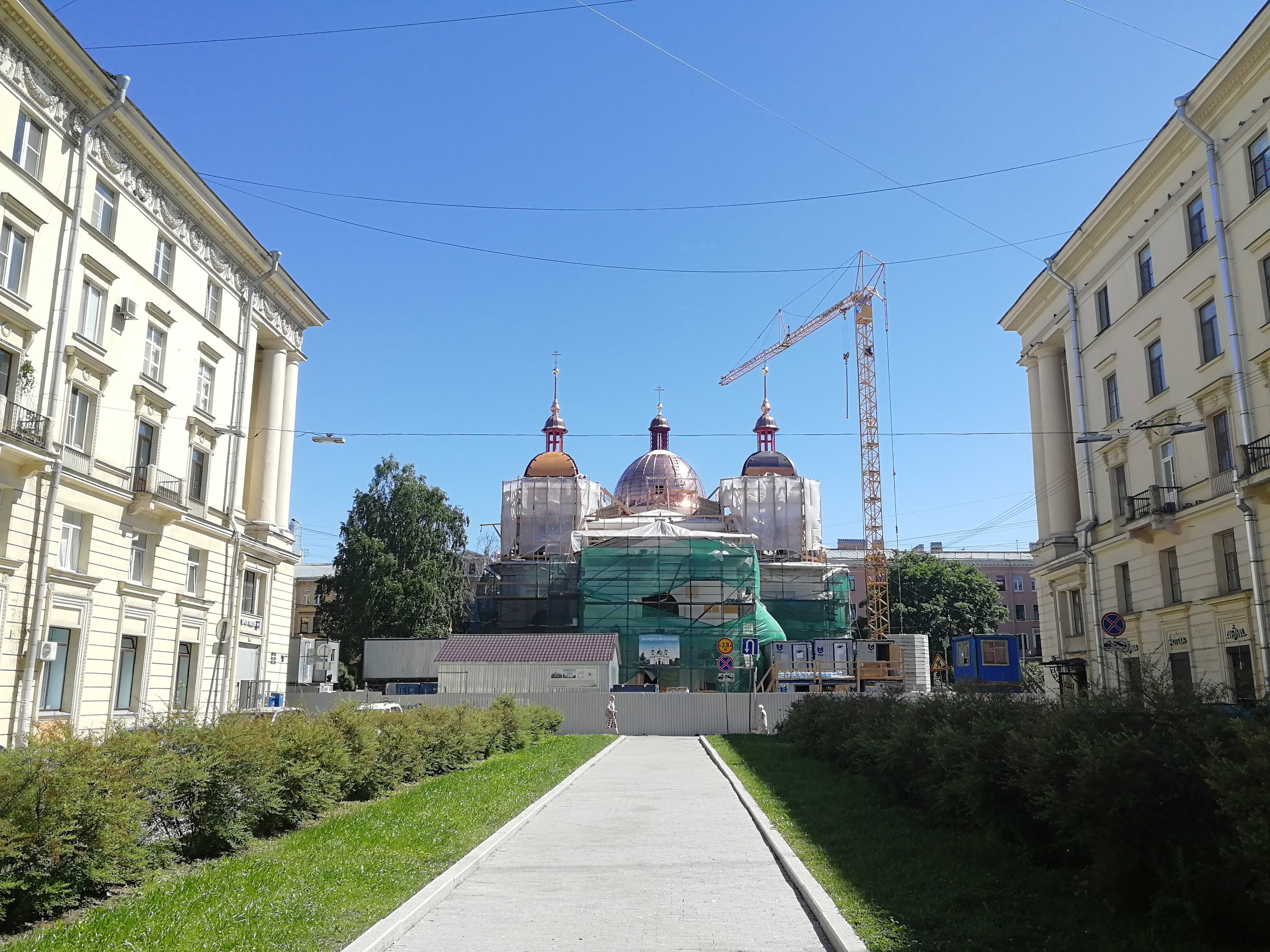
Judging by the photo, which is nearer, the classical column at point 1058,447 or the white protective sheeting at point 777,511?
the classical column at point 1058,447

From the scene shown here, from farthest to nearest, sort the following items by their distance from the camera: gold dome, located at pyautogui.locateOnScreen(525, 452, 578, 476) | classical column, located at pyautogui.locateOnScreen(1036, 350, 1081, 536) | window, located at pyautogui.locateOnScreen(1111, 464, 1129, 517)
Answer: gold dome, located at pyautogui.locateOnScreen(525, 452, 578, 476), classical column, located at pyautogui.locateOnScreen(1036, 350, 1081, 536), window, located at pyautogui.locateOnScreen(1111, 464, 1129, 517)

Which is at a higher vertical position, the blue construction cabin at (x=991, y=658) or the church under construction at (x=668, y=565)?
the church under construction at (x=668, y=565)

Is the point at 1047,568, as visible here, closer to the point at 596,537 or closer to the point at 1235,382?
the point at 1235,382

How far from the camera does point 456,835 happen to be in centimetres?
1148

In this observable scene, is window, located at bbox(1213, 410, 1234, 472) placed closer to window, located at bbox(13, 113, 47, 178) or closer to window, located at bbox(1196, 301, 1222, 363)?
window, located at bbox(1196, 301, 1222, 363)

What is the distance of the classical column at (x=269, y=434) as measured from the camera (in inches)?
1444

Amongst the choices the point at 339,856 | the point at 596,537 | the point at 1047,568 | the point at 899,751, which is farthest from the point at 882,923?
the point at 596,537

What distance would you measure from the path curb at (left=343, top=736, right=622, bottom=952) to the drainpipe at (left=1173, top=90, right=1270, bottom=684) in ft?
65.5

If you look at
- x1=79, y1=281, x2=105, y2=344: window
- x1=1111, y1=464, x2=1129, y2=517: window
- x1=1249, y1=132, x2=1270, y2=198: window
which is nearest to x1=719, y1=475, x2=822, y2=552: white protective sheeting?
x1=1111, y1=464, x2=1129, y2=517: window

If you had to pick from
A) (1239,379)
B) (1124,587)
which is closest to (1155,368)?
(1239,379)

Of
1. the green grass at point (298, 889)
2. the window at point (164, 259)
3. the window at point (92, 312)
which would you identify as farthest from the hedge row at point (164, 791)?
the window at point (164, 259)

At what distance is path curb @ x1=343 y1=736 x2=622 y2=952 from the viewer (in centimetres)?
685

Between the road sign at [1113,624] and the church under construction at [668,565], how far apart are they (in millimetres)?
17452

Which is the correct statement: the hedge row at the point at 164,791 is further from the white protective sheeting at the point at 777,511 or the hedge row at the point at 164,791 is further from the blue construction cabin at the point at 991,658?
the white protective sheeting at the point at 777,511
